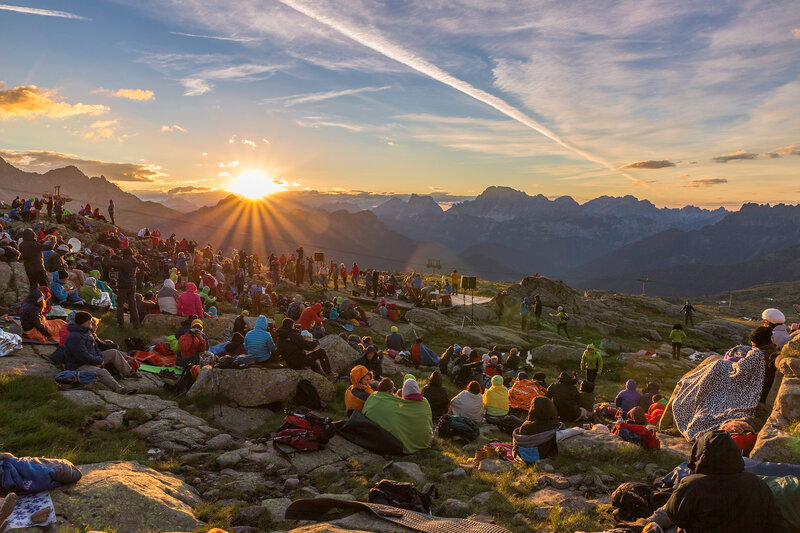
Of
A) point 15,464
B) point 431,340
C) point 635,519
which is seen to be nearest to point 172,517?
point 15,464

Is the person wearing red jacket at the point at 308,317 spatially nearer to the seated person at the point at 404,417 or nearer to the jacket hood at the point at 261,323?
the jacket hood at the point at 261,323

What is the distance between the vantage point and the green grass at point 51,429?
7.92m

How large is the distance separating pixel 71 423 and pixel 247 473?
155 inches

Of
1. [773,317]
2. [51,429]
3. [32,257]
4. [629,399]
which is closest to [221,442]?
[51,429]

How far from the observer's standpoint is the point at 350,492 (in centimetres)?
846

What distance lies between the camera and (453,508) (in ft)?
25.2

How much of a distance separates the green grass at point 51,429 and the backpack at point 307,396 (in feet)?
14.7

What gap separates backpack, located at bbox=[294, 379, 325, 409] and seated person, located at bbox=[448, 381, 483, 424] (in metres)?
4.25

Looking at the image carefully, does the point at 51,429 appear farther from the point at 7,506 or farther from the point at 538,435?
the point at 538,435

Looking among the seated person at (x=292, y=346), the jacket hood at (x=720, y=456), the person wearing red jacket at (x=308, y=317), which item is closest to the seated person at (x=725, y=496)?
the jacket hood at (x=720, y=456)

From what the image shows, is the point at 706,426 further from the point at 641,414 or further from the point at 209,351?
the point at 209,351

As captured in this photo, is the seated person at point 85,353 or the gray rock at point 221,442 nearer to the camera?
the gray rock at point 221,442

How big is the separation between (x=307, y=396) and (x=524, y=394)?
24.0 ft

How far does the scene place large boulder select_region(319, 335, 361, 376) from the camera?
52.7ft
